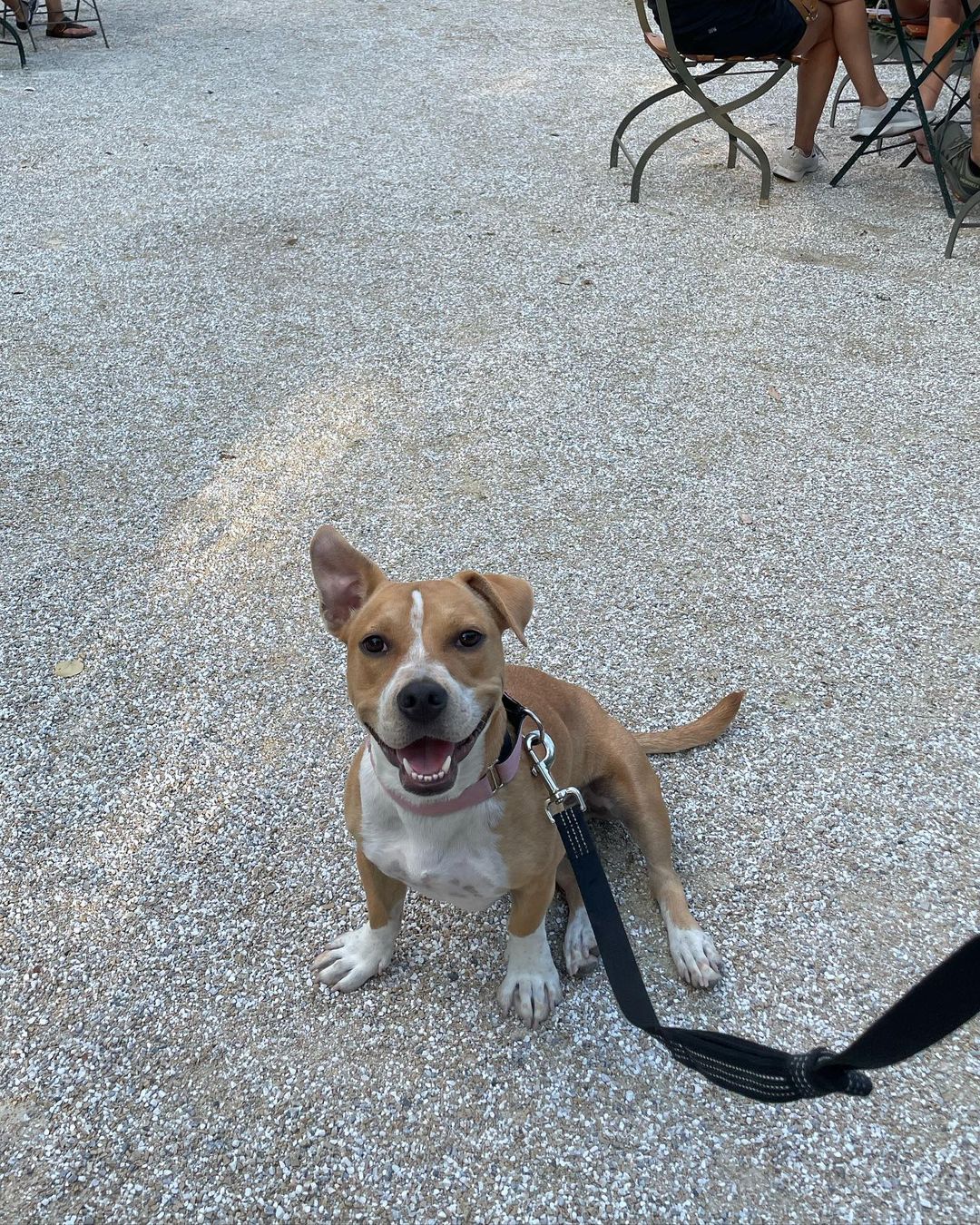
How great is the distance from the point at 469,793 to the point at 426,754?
20 cm

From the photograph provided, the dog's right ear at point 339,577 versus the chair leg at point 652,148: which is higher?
the dog's right ear at point 339,577

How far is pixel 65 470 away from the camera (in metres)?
4.28

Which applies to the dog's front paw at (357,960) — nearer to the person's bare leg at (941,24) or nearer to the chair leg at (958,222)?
the chair leg at (958,222)

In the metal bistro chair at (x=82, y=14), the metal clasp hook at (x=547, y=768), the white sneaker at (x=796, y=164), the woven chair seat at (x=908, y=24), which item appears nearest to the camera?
the metal clasp hook at (x=547, y=768)

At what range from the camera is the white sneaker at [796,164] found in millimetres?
6789

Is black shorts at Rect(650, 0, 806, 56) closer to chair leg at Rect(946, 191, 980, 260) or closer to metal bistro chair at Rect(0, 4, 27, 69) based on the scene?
chair leg at Rect(946, 191, 980, 260)


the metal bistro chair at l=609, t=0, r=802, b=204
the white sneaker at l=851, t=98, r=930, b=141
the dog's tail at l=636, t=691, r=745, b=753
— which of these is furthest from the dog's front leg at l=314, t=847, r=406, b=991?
the white sneaker at l=851, t=98, r=930, b=141

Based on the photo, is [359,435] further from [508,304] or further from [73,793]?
[73,793]

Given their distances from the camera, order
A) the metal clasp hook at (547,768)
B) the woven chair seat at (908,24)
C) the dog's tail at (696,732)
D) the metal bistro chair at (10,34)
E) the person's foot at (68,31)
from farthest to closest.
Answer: the person's foot at (68,31)
the metal bistro chair at (10,34)
the woven chair seat at (908,24)
the dog's tail at (696,732)
the metal clasp hook at (547,768)

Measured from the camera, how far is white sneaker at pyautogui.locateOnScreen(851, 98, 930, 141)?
6.71 metres

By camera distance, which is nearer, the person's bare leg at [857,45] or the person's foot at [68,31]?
the person's bare leg at [857,45]

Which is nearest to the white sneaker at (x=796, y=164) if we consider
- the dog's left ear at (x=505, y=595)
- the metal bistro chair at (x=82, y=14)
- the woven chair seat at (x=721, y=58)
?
the woven chair seat at (x=721, y=58)

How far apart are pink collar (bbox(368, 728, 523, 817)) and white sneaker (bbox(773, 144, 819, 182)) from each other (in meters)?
6.27

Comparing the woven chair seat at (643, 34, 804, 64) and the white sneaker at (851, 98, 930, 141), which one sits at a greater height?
the woven chair seat at (643, 34, 804, 64)
